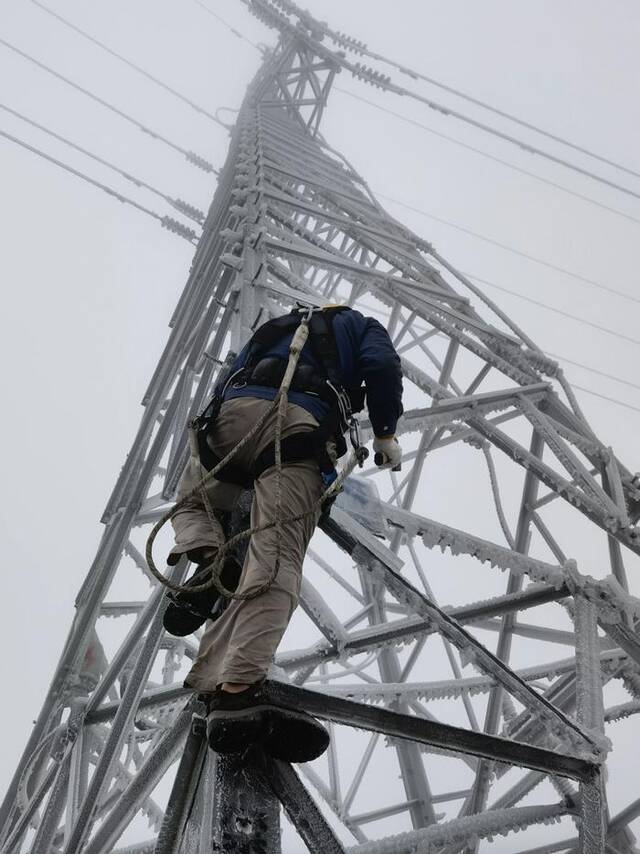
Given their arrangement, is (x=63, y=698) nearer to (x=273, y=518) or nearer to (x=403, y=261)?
(x=273, y=518)

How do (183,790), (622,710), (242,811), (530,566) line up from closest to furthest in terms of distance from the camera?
1. (242,811)
2. (183,790)
3. (530,566)
4. (622,710)

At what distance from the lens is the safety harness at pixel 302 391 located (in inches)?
120

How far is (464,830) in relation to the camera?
372cm

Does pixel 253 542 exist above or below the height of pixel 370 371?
below

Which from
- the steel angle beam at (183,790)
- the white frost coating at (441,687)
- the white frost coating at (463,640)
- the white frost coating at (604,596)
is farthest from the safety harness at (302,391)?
the white frost coating at (441,687)

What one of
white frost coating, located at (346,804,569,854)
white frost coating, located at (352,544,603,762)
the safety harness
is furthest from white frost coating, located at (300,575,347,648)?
the safety harness

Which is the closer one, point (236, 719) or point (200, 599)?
point (236, 719)

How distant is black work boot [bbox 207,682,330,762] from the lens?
Answer: 7.79ft

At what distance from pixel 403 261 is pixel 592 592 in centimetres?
440

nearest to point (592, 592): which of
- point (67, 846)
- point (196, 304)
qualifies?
point (67, 846)

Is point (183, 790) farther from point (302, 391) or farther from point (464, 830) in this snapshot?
point (464, 830)

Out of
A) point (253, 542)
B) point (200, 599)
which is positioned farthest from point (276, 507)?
point (200, 599)

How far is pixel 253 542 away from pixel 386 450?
2.67 feet

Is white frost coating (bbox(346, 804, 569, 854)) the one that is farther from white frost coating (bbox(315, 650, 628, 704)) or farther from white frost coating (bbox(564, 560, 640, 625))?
white frost coating (bbox(315, 650, 628, 704))
